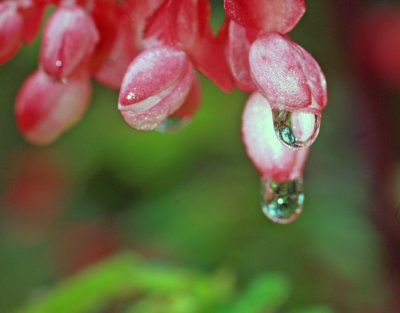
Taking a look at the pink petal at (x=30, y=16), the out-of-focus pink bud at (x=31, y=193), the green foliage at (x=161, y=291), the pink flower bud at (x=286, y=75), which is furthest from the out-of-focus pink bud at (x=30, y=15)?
the out-of-focus pink bud at (x=31, y=193)

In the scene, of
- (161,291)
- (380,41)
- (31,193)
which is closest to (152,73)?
(161,291)

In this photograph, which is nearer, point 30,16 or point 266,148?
point 266,148

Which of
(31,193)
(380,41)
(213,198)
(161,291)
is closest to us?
(161,291)

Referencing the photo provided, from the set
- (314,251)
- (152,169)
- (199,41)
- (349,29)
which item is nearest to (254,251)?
(314,251)

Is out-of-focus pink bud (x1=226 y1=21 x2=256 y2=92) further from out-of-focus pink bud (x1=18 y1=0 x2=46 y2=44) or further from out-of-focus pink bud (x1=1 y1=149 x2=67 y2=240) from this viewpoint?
out-of-focus pink bud (x1=1 y1=149 x2=67 y2=240)

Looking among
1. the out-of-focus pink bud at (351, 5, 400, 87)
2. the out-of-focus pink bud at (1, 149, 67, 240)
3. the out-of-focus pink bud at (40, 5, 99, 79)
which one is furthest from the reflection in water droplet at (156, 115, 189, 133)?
the out-of-focus pink bud at (1, 149, 67, 240)

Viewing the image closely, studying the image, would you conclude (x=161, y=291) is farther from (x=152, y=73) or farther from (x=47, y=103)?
(x=152, y=73)
